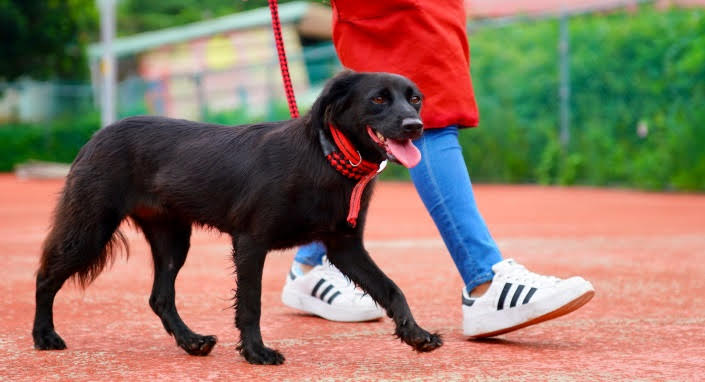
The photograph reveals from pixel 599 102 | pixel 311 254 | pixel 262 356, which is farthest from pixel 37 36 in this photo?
pixel 262 356

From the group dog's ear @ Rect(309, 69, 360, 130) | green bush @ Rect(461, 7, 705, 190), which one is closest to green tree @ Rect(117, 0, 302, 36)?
green bush @ Rect(461, 7, 705, 190)

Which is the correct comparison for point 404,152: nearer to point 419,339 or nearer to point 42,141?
point 419,339

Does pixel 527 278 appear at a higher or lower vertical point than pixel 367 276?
lower

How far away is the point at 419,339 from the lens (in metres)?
3.29

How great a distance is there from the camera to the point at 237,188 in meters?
3.42

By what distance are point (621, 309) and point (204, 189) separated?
2146 mm

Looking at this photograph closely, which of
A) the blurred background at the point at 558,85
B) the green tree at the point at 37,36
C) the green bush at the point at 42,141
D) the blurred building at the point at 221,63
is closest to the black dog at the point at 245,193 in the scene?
the blurred background at the point at 558,85

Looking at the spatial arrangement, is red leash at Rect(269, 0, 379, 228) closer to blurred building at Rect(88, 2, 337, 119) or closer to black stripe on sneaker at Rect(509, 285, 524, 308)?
black stripe on sneaker at Rect(509, 285, 524, 308)

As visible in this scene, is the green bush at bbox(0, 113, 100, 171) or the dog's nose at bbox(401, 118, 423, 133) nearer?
the dog's nose at bbox(401, 118, 423, 133)

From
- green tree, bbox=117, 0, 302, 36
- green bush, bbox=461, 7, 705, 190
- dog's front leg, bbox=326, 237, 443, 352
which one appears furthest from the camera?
green tree, bbox=117, 0, 302, 36

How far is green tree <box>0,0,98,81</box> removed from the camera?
21.2 meters

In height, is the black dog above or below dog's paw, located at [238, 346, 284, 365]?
above

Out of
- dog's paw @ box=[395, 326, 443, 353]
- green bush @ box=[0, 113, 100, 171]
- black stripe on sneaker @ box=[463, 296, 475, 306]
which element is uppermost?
dog's paw @ box=[395, 326, 443, 353]

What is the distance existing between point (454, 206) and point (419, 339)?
76 cm
